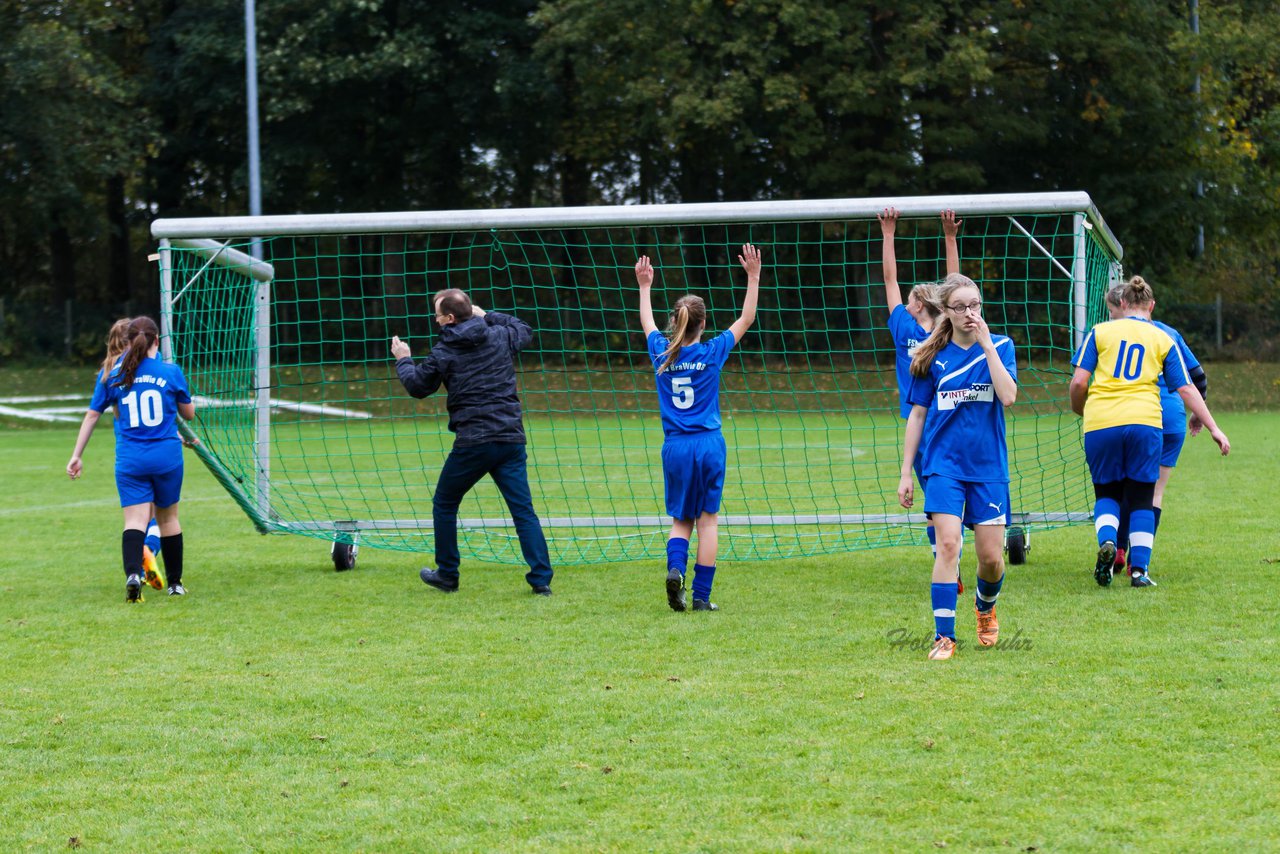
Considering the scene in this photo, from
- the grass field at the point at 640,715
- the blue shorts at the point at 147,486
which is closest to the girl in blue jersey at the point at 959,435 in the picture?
the grass field at the point at 640,715

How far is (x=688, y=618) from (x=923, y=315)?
2.22 m

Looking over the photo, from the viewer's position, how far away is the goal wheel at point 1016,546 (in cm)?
909

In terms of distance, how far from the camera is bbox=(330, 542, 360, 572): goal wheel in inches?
377

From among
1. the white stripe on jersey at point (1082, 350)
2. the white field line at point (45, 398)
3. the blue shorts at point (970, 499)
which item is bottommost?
the white field line at point (45, 398)

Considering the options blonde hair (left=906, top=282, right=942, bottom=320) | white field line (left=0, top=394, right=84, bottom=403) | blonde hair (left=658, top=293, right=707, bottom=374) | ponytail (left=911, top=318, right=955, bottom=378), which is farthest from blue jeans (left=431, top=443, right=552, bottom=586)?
white field line (left=0, top=394, right=84, bottom=403)

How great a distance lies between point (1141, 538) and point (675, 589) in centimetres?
277

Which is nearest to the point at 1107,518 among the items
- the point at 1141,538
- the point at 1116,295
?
the point at 1141,538

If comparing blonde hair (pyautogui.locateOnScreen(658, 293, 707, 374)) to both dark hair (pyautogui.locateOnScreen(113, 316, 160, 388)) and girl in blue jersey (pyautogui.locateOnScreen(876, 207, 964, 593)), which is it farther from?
dark hair (pyautogui.locateOnScreen(113, 316, 160, 388))

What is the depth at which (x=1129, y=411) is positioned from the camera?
783cm

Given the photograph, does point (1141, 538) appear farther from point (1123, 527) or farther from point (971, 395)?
point (971, 395)

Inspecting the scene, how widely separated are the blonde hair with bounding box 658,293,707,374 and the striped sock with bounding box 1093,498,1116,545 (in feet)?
8.62

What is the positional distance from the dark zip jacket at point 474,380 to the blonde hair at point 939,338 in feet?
9.72

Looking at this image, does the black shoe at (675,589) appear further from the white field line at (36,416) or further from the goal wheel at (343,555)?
the white field line at (36,416)

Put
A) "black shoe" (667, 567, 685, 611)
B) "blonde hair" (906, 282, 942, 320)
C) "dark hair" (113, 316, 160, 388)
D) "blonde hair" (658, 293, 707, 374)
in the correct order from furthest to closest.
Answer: "dark hair" (113, 316, 160, 388)
"black shoe" (667, 567, 685, 611)
"blonde hair" (658, 293, 707, 374)
"blonde hair" (906, 282, 942, 320)
